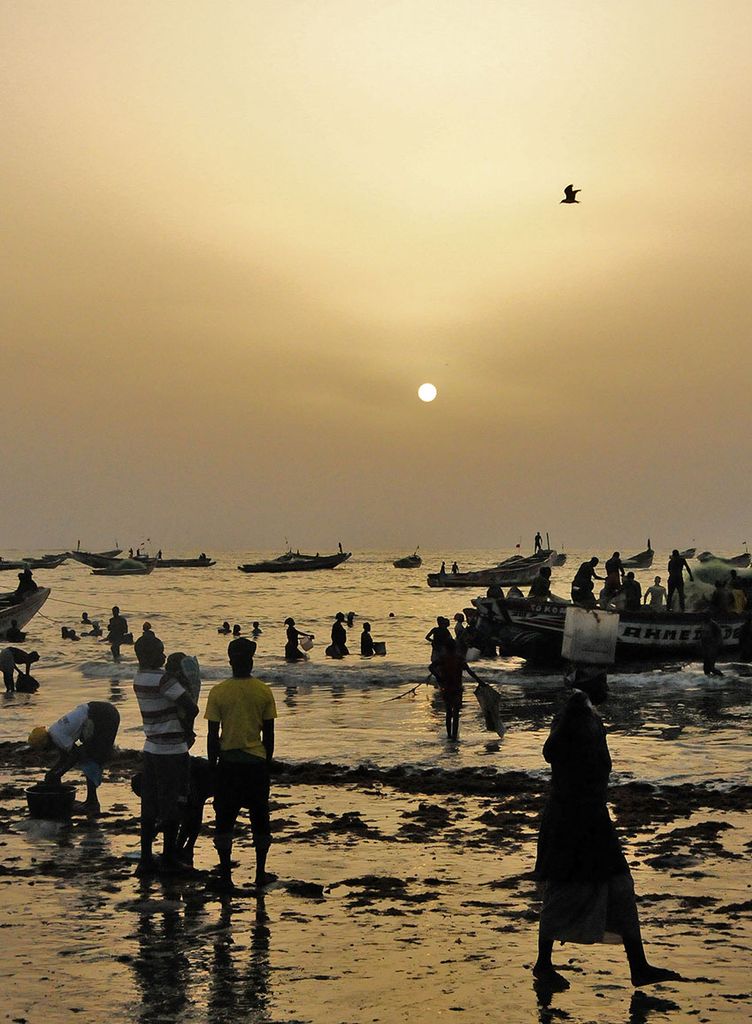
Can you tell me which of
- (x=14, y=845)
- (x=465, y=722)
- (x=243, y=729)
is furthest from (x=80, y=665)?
(x=243, y=729)

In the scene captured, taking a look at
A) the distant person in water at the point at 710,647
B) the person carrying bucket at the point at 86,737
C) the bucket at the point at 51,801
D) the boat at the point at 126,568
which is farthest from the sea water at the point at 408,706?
the boat at the point at 126,568

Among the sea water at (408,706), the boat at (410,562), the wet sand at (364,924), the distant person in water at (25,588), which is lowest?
the sea water at (408,706)

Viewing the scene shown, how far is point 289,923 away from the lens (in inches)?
327

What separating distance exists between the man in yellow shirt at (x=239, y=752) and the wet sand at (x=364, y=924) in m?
0.47

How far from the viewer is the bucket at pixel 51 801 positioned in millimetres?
12023

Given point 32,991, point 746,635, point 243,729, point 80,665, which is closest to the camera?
point 32,991

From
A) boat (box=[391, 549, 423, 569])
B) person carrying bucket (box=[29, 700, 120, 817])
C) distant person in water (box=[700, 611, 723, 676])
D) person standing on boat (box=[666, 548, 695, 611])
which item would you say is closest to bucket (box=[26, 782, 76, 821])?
person carrying bucket (box=[29, 700, 120, 817])

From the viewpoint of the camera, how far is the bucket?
12.0 metres

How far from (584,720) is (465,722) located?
15763mm

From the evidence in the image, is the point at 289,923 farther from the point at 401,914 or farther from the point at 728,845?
the point at 728,845

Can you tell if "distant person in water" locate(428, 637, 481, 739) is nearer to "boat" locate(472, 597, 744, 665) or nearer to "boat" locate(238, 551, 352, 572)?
"boat" locate(472, 597, 744, 665)

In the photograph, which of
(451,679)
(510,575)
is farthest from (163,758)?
(510,575)

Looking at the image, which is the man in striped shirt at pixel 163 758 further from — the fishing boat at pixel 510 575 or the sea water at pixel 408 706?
the fishing boat at pixel 510 575

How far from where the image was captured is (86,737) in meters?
11.6
